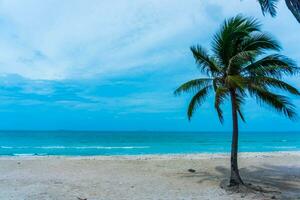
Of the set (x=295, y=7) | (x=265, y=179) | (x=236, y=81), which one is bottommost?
(x=265, y=179)

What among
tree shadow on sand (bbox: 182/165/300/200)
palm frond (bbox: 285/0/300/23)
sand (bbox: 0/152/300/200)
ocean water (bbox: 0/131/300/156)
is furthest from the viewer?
ocean water (bbox: 0/131/300/156)

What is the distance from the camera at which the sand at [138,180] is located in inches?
412

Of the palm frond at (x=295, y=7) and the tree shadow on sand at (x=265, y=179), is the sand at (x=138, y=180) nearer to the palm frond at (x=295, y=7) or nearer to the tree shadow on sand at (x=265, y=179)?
the tree shadow on sand at (x=265, y=179)

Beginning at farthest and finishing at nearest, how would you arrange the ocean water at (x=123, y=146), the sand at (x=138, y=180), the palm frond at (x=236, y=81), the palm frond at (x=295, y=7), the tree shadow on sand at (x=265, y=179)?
the ocean water at (x=123, y=146) → the tree shadow on sand at (x=265, y=179) → the sand at (x=138, y=180) → the palm frond at (x=236, y=81) → the palm frond at (x=295, y=7)

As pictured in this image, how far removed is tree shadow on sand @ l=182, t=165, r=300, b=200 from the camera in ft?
35.6

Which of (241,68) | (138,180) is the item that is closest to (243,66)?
(241,68)

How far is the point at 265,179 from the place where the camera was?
1335cm

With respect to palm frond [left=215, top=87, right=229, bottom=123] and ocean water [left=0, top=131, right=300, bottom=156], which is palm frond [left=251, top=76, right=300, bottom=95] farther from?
ocean water [left=0, top=131, right=300, bottom=156]

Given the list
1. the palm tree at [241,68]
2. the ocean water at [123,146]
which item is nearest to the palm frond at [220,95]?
the palm tree at [241,68]

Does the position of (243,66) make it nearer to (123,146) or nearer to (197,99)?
(197,99)

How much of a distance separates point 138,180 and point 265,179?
434 centimetres

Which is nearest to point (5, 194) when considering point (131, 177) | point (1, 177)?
point (1, 177)

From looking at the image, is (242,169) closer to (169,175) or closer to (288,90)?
(169,175)

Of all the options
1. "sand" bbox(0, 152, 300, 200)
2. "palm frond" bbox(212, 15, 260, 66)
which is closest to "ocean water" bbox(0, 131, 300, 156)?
"sand" bbox(0, 152, 300, 200)
